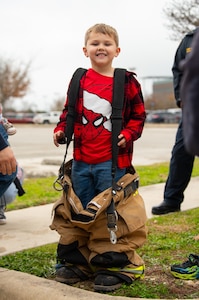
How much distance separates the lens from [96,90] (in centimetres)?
380

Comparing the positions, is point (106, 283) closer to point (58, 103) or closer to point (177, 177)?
point (177, 177)

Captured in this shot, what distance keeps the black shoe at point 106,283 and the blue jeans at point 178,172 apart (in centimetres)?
235

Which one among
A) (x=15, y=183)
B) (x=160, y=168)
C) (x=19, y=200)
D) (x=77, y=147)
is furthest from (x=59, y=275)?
(x=160, y=168)

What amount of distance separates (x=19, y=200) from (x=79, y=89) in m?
3.45

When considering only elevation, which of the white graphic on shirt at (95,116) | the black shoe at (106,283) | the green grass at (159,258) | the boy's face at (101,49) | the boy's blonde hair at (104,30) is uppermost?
the boy's blonde hair at (104,30)

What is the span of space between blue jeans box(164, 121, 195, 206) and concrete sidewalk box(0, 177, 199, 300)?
0.28 m

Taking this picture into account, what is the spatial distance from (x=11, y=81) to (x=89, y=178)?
193ft

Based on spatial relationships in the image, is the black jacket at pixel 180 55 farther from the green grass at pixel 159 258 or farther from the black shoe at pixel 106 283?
the black shoe at pixel 106 283

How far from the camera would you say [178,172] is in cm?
590

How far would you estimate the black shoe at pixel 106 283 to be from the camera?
3590mm

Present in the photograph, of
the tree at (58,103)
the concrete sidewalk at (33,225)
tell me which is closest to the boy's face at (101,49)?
the concrete sidewalk at (33,225)

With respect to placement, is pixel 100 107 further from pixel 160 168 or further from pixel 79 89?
pixel 160 168

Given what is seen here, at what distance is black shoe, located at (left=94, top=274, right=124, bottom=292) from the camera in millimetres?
3590

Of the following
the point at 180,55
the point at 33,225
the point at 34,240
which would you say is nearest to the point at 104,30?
the point at 180,55
